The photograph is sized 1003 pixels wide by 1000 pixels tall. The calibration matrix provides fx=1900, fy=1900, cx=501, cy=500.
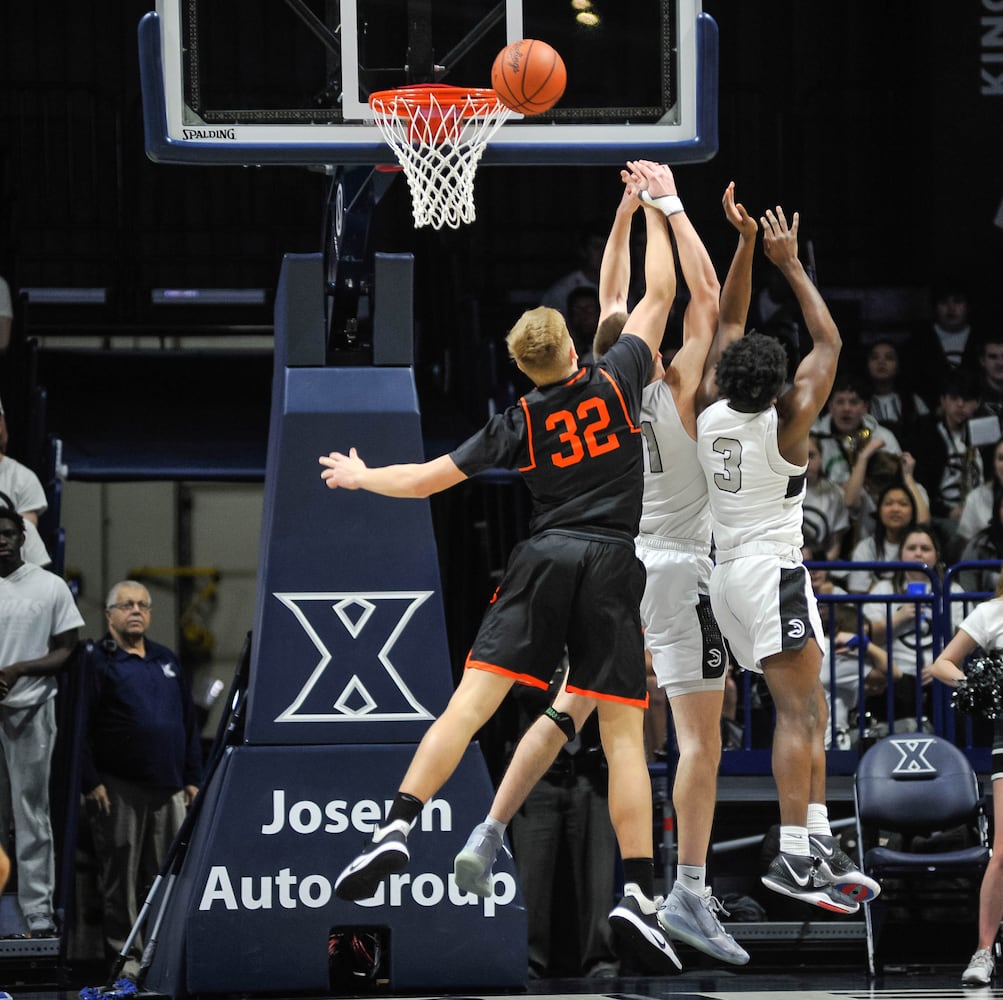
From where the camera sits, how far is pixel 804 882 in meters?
7.73

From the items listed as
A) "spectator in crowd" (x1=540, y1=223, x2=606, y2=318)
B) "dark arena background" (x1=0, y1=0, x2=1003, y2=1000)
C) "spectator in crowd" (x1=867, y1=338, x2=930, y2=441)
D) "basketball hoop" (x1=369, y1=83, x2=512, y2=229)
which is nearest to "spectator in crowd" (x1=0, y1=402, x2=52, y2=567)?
"dark arena background" (x1=0, y1=0, x2=1003, y2=1000)

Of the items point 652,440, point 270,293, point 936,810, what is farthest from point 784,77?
point 652,440

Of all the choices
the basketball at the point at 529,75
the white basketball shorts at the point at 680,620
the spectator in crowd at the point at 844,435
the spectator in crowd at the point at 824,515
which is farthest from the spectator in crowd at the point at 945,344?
the basketball at the point at 529,75

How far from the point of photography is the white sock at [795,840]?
7766 mm

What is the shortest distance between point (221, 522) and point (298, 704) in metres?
8.92

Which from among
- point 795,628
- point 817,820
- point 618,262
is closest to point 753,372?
point 618,262

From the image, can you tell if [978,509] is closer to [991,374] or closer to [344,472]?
[991,374]

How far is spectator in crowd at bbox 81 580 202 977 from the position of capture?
11531mm

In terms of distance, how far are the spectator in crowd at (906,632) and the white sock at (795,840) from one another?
3665 mm

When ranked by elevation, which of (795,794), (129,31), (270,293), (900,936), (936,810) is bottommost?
(900,936)

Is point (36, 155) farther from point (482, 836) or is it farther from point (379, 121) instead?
point (482, 836)

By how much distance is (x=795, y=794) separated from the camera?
25.5 feet

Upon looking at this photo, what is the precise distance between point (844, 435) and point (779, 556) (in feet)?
19.1

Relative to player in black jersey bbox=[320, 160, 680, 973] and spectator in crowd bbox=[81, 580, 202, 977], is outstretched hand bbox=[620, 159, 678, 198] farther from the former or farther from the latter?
spectator in crowd bbox=[81, 580, 202, 977]
